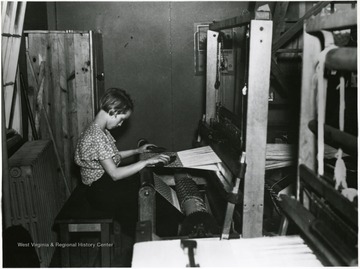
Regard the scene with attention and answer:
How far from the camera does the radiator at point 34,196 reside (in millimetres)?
3025

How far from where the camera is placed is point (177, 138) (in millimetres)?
5312

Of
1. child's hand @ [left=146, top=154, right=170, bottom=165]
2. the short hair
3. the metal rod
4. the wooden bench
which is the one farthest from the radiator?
the metal rod

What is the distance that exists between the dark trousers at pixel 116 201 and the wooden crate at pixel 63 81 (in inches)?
53.8

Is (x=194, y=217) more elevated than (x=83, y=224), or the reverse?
(x=194, y=217)

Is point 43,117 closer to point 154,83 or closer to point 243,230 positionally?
point 154,83

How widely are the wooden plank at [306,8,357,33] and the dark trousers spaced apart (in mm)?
2028

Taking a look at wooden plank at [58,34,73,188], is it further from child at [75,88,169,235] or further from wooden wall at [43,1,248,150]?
child at [75,88,169,235]

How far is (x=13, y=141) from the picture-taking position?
3363 millimetres

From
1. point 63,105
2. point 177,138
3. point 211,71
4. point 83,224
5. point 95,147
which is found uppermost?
point 211,71

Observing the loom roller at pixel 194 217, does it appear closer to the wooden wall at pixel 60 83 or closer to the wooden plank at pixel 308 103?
the wooden plank at pixel 308 103

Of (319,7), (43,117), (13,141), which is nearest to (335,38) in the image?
(319,7)

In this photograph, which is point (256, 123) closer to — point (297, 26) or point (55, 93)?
point (297, 26)

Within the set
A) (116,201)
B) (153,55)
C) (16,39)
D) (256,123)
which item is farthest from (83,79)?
(256,123)

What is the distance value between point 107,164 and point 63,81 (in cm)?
172
